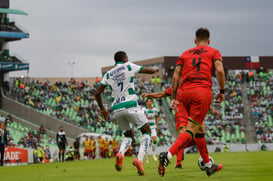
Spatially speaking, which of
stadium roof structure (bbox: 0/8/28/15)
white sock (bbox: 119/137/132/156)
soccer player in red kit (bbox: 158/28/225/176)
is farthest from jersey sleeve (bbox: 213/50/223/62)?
stadium roof structure (bbox: 0/8/28/15)

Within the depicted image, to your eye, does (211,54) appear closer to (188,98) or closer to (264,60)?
(188,98)

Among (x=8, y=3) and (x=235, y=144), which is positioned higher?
(x=8, y=3)

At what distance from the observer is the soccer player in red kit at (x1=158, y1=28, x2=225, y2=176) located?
360 inches

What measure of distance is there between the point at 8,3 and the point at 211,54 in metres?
50.7

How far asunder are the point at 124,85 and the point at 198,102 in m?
2.67

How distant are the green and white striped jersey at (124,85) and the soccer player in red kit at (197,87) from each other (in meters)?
1.99

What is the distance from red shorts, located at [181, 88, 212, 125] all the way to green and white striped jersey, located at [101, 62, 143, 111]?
2.36 meters

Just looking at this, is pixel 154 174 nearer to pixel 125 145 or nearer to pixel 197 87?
pixel 125 145

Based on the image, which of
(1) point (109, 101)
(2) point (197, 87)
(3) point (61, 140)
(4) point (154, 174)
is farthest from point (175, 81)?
(1) point (109, 101)

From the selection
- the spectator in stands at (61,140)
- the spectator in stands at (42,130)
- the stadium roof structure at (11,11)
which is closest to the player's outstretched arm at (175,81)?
the spectator in stands at (61,140)

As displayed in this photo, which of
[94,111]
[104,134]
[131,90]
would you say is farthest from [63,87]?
[131,90]

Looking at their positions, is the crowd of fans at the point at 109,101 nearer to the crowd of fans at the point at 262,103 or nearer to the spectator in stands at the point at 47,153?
the crowd of fans at the point at 262,103

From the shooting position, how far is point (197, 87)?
30.4 feet

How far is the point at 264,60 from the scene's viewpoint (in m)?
106
